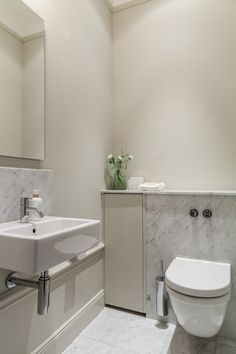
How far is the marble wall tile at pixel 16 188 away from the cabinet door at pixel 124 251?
2.17 ft

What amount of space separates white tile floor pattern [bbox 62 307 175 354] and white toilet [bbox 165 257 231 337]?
372 mm

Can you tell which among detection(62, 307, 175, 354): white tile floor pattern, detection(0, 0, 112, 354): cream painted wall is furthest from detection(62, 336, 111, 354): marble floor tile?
detection(0, 0, 112, 354): cream painted wall

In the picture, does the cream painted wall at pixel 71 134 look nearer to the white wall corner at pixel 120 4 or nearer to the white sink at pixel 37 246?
the white wall corner at pixel 120 4

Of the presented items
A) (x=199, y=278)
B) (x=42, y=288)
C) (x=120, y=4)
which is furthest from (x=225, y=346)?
(x=120, y=4)

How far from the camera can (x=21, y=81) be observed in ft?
4.32

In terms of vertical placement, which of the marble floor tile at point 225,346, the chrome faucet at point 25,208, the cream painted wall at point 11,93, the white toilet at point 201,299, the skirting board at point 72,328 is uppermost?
the cream painted wall at point 11,93

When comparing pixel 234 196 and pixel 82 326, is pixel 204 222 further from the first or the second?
pixel 82 326

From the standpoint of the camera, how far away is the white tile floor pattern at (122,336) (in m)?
1.48

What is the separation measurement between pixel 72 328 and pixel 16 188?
1.01m

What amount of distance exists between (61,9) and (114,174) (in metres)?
1.27

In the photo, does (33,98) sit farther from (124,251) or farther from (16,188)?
(124,251)

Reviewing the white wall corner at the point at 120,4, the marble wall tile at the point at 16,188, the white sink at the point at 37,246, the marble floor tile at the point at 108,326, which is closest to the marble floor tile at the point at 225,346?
the marble floor tile at the point at 108,326

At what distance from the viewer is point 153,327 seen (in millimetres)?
1706

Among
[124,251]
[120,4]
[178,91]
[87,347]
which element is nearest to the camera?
[87,347]
